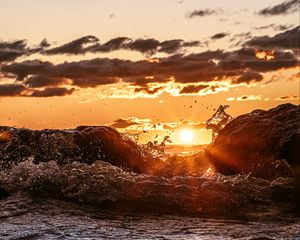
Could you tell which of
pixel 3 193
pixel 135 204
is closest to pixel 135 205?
pixel 135 204

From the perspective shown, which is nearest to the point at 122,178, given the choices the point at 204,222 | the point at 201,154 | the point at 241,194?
the point at 241,194

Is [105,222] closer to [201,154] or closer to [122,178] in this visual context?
[122,178]

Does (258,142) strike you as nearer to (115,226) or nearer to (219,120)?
(115,226)

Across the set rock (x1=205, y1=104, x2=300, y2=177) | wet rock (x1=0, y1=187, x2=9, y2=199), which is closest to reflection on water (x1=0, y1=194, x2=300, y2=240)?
wet rock (x1=0, y1=187, x2=9, y2=199)

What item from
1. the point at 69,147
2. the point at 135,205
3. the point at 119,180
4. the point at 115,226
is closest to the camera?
the point at 115,226

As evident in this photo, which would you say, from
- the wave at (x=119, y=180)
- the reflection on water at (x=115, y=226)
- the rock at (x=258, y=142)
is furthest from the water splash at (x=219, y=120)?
the reflection on water at (x=115, y=226)

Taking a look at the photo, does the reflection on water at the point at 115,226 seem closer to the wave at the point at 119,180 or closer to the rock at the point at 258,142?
the wave at the point at 119,180

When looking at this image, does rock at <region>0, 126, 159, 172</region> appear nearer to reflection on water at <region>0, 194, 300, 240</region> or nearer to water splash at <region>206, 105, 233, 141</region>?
water splash at <region>206, 105, 233, 141</region>

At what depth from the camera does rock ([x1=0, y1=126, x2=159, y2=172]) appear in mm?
17047

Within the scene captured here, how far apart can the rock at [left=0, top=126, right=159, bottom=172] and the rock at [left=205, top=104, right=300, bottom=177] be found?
3.83 meters

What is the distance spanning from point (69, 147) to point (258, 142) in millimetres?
7048

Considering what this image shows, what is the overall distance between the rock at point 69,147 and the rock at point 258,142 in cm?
383

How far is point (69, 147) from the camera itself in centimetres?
1733

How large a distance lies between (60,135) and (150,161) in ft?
15.3
